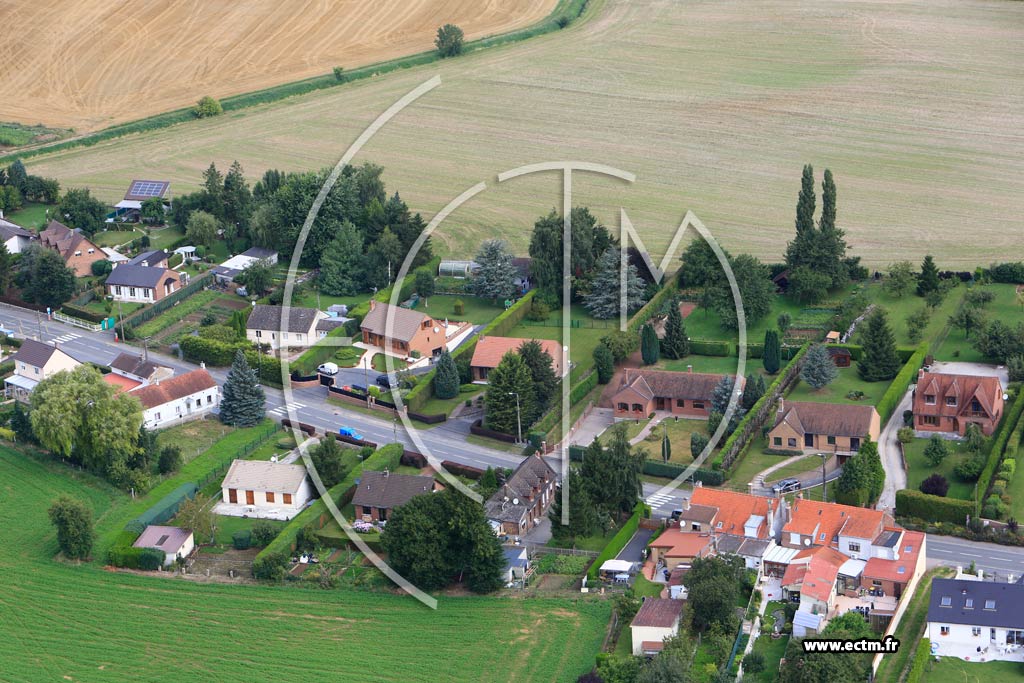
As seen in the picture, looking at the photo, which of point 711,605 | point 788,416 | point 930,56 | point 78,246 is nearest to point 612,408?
point 788,416

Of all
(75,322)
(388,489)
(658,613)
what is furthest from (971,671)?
(75,322)

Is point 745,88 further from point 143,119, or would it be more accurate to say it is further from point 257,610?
point 257,610

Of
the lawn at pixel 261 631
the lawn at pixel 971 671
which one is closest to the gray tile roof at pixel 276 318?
the lawn at pixel 261 631

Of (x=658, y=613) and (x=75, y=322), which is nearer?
(x=658, y=613)

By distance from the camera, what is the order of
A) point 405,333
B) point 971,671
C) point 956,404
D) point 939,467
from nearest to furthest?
point 971,671, point 939,467, point 956,404, point 405,333

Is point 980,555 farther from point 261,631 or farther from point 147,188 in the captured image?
point 147,188

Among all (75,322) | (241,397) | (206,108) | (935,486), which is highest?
(206,108)

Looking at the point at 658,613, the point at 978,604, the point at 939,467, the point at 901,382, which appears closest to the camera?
the point at 978,604

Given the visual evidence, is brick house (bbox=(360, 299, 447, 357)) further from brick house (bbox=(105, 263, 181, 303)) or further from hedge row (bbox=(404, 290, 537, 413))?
brick house (bbox=(105, 263, 181, 303))
